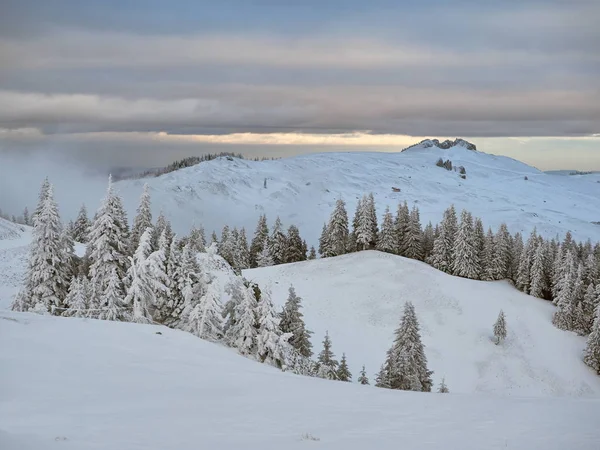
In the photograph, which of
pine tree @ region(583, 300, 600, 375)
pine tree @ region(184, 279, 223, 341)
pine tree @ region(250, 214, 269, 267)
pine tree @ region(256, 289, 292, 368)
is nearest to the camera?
pine tree @ region(256, 289, 292, 368)

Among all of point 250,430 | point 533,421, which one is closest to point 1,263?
point 250,430

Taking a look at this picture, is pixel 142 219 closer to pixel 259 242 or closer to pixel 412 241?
pixel 259 242

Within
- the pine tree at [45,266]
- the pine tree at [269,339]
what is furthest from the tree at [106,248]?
the pine tree at [269,339]

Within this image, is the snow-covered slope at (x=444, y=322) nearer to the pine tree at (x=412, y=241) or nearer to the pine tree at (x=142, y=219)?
the pine tree at (x=412, y=241)

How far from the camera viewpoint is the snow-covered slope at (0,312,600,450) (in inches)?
408

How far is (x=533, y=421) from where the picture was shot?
526 inches

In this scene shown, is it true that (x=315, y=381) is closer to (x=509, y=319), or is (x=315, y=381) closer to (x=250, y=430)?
(x=250, y=430)

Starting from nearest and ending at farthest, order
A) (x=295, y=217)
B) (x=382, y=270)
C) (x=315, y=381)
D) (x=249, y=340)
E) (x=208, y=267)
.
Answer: (x=315, y=381)
(x=249, y=340)
(x=208, y=267)
(x=382, y=270)
(x=295, y=217)

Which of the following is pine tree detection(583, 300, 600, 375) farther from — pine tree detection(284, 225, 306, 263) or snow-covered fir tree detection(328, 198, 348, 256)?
pine tree detection(284, 225, 306, 263)

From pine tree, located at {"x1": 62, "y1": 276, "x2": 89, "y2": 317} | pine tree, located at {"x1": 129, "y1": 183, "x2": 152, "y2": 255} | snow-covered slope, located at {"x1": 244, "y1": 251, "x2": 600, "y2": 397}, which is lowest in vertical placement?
snow-covered slope, located at {"x1": 244, "y1": 251, "x2": 600, "y2": 397}

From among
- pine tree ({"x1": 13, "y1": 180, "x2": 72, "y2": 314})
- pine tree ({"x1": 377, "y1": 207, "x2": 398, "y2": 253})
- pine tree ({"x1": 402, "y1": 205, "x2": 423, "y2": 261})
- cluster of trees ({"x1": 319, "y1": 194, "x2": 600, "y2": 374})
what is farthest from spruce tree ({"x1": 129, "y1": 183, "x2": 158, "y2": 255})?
pine tree ({"x1": 402, "y1": 205, "x2": 423, "y2": 261})

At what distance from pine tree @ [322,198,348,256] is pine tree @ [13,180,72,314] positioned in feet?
162

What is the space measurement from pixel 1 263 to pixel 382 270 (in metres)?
45.7

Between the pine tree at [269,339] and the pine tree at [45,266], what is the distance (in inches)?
585
